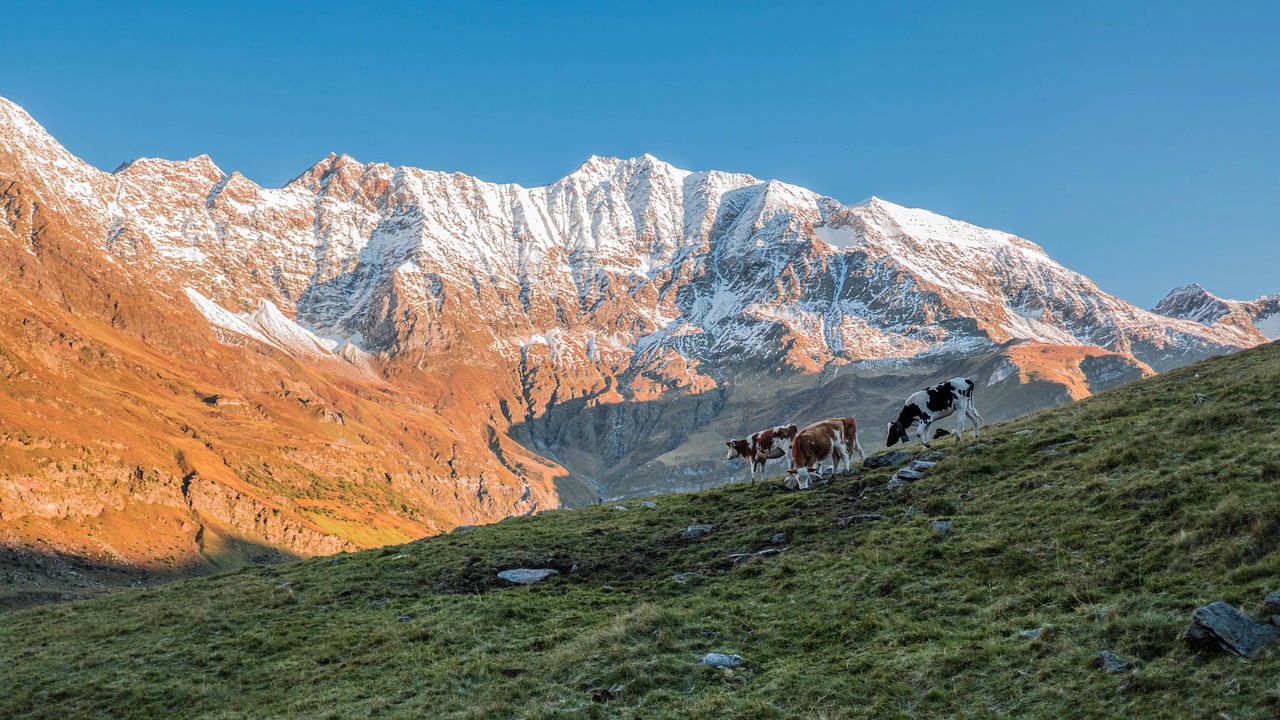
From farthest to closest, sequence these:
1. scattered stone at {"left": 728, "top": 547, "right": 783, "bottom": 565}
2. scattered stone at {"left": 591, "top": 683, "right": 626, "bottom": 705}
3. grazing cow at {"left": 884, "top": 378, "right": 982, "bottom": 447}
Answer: grazing cow at {"left": 884, "top": 378, "right": 982, "bottom": 447} < scattered stone at {"left": 728, "top": 547, "right": 783, "bottom": 565} < scattered stone at {"left": 591, "top": 683, "right": 626, "bottom": 705}

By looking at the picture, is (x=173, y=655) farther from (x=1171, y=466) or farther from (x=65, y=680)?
(x=1171, y=466)

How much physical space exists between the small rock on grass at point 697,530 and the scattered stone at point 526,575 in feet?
16.5

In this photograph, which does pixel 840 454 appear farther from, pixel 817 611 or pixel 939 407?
pixel 817 611

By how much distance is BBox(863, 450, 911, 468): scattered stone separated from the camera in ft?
99.3

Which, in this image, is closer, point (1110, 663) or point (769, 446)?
point (1110, 663)

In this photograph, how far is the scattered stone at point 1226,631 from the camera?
36.3 feet

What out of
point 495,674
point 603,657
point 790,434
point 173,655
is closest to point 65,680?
point 173,655

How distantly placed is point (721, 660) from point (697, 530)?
11.9 metres

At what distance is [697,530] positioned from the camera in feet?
90.9

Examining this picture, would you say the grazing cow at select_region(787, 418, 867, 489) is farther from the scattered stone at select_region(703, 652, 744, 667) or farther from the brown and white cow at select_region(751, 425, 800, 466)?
the scattered stone at select_region(703, 652, 744, 667)

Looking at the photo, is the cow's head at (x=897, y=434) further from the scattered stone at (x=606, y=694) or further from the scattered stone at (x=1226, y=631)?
the scattered stone at (x=1226, y=631)

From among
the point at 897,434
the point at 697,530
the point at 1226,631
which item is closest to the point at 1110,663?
the point at 1226,631

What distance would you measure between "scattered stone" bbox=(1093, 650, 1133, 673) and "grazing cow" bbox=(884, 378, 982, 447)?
768 inches

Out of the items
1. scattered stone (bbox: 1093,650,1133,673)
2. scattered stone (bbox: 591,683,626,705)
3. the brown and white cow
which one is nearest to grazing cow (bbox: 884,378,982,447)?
the brown and white cow
